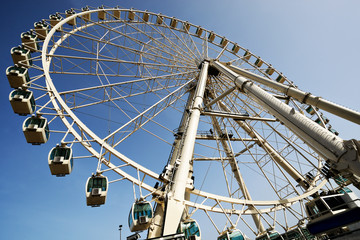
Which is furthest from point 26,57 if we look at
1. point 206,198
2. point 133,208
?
point 206,198

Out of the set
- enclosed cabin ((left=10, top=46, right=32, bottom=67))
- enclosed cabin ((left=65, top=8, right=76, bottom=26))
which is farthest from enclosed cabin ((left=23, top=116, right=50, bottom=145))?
enclosed cabin ((left=65, top=8, right=76, bottom=26))

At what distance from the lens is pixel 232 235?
782 cm

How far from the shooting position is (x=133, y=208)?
715 centimetres

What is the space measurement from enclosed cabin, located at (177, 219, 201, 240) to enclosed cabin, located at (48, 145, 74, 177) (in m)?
5.24

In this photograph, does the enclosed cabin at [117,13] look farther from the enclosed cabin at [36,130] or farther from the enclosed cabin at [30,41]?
the enclosed cabin at [36,130]

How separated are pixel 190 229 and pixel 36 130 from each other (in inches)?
305

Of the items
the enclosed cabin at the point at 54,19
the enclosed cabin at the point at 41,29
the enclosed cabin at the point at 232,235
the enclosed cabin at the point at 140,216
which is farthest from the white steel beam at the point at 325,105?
the enclosed cabin at the point at 54,19

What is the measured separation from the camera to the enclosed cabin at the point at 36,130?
28.0ft

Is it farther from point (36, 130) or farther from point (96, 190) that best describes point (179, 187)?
point (36, 130)

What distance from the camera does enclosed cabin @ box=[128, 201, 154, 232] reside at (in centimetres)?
688

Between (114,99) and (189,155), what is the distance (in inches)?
278

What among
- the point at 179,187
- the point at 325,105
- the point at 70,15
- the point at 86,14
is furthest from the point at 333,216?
the point at 70,15

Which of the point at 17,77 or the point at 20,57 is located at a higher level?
the point at 20,57

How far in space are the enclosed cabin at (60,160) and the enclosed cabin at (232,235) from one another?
700cm
